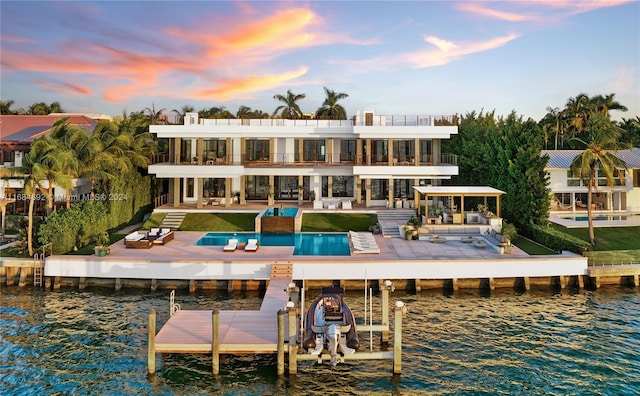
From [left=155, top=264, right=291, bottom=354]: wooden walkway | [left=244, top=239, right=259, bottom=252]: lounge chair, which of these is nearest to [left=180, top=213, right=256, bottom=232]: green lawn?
[left=244, top=239, right=259, bottom=252]: lounge chair

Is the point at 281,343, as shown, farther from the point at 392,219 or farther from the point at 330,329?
the point at 392,219

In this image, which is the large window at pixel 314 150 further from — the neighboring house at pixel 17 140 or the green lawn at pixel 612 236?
the green lawn at pixel 612 236

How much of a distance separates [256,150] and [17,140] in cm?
2079

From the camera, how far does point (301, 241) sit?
29938mm

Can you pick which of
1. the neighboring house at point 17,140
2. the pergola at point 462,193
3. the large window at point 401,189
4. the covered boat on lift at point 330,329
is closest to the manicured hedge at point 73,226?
the neighboring house at point 17,140

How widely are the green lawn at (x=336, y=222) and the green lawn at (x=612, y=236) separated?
1324 centimetres

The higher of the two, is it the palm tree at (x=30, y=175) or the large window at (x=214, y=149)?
the large window at (x=214, y=149)

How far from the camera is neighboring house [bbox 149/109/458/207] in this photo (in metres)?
38.7

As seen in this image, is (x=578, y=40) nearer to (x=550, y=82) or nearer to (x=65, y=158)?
(x=550, y=82)

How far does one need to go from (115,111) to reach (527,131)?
1932 inches

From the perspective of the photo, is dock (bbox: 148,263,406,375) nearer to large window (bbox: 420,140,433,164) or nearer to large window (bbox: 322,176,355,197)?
large window (bbox: 322,176,355,197)

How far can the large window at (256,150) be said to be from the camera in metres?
41.7

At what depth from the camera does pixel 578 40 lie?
109 feet

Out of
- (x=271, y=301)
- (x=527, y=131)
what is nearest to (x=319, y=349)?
(x=271, y=301)
